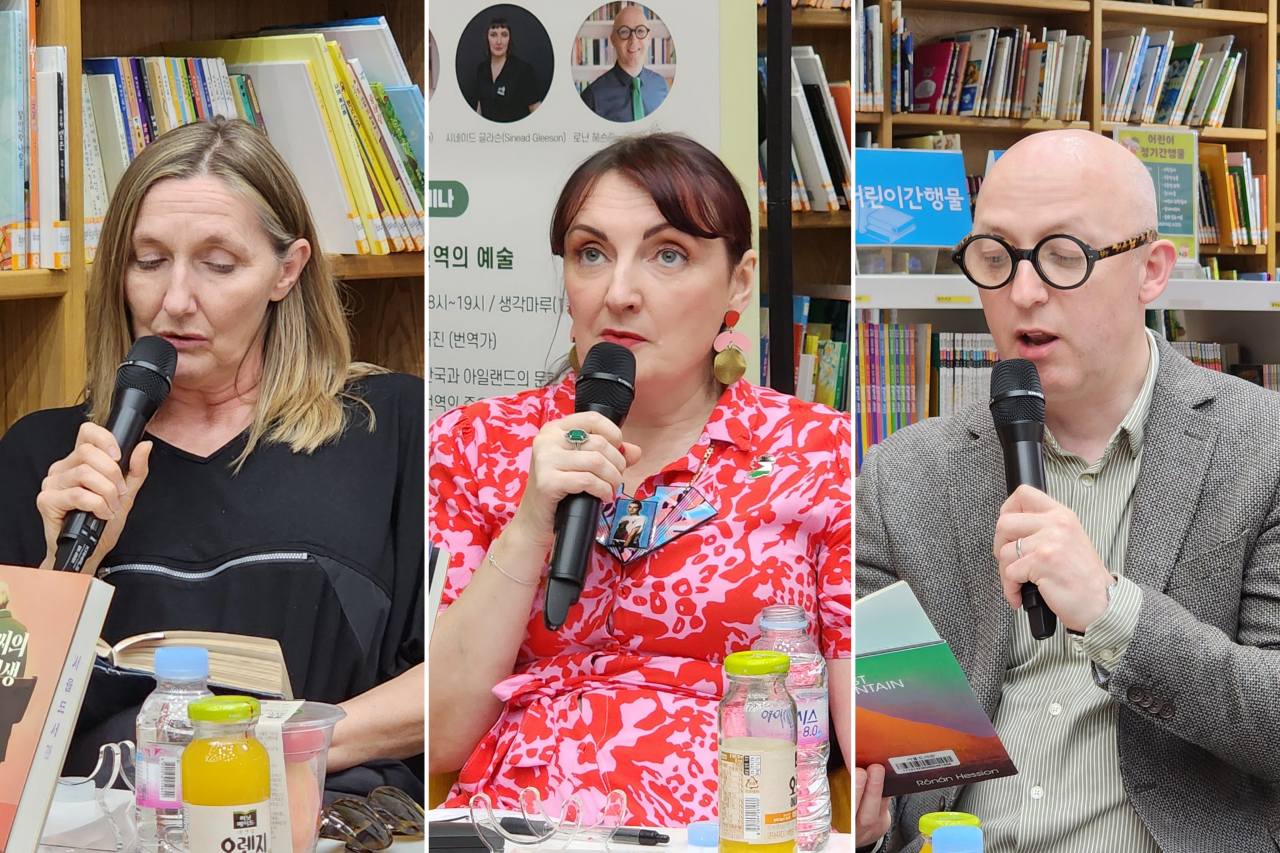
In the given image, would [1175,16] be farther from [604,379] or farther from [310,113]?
[604,379]

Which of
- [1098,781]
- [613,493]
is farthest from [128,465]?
[1098,781]

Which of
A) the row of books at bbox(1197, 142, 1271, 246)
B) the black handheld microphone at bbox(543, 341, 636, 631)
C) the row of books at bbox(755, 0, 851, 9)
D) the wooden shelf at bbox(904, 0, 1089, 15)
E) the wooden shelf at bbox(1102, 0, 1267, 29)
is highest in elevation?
the wooden shelf at bbox(1102, 0, 1267, 29)

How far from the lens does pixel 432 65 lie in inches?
40.8

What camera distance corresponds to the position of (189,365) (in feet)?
5.74

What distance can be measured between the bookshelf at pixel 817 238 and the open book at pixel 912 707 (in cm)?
28

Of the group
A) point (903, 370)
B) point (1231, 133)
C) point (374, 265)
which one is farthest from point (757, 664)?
point (1231, 133)

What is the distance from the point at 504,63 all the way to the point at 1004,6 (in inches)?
163

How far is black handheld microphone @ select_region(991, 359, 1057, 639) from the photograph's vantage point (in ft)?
4.45

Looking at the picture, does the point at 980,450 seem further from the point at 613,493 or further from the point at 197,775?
the point at 197,775

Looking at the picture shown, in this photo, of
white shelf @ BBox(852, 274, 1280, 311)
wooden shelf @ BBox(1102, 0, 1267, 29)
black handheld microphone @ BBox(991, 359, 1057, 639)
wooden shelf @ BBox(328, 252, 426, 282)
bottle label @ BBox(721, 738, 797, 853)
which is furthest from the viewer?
wooden shelf @ BBox(1102, 0, 1267, 29)

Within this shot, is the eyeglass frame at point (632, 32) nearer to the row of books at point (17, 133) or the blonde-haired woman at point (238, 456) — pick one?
the blonde-haired woman at point (238, 456)

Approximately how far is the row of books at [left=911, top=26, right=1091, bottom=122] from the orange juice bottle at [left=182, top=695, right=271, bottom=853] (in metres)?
3.94

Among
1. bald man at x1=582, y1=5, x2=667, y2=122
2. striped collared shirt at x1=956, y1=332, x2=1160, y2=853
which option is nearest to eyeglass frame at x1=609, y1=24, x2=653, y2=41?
bald man at x1=582, y1=5, x2=667, y2=122

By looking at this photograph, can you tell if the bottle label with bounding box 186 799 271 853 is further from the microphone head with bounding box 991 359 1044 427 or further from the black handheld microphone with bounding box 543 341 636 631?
the microphone head with bounding box 991 359 1044 427
